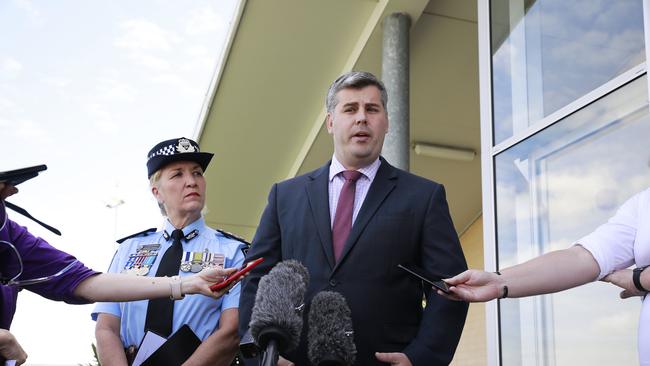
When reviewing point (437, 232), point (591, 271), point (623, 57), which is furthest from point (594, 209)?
point (591, 271)

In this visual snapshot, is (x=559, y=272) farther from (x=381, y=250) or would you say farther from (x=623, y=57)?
(x=623, y=57)

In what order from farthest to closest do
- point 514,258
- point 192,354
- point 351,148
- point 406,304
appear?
point 514,258 → point 192,354 → point 351,148 → point 406,304

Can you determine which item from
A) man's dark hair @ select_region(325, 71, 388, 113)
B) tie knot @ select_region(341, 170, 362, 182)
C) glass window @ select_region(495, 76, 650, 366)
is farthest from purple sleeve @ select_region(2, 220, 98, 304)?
glass window @ select_region(495, 76, 650, 366)

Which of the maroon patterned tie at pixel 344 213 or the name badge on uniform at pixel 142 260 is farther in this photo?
the name badge on uniform at pixel 142 260

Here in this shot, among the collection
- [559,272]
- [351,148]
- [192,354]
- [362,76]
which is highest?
[362,76]

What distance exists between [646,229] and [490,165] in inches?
111

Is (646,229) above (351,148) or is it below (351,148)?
below

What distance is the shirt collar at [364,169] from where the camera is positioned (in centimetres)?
321

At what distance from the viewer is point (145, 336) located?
3.53m

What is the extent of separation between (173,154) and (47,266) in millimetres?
1071

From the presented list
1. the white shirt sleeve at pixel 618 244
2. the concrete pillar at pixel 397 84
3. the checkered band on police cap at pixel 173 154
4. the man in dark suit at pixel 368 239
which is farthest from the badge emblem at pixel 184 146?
the concrete pillar at pixel 397 84

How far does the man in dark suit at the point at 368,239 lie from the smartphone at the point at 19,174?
850mm

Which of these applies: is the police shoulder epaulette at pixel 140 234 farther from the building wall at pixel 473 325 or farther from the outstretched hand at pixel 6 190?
the building wall at pixel 473 325

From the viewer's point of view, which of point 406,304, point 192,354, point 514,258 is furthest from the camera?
point 514,258
